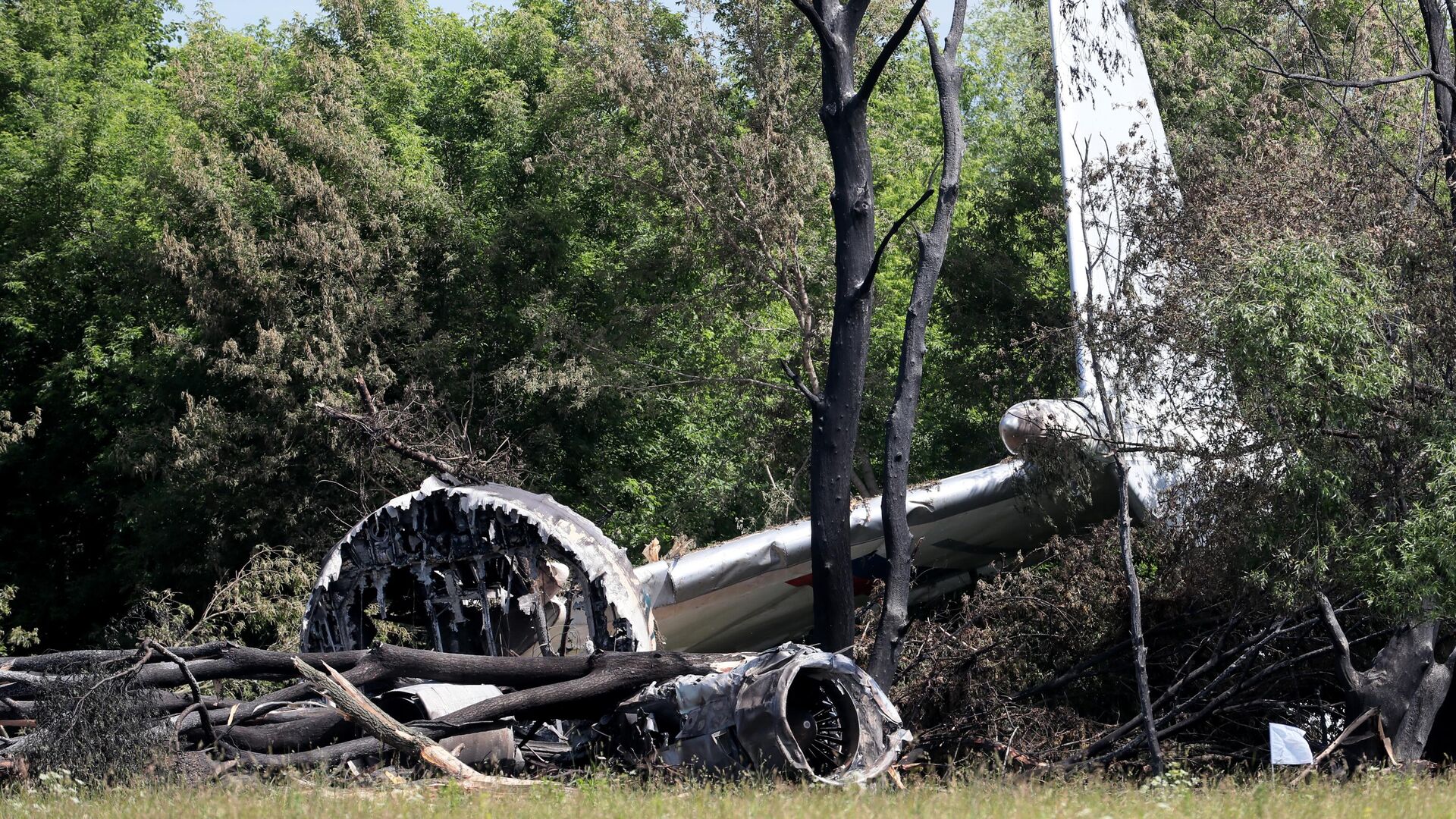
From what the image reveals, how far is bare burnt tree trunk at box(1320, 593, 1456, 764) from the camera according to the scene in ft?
39.1

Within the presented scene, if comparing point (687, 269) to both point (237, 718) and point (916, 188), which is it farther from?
point (237, 718)

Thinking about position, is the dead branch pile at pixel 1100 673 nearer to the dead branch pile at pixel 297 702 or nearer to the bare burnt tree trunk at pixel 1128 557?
the bare burnt tree trunk at pixel 1128 557

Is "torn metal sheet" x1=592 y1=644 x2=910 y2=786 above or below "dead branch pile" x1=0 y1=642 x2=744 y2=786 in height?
below

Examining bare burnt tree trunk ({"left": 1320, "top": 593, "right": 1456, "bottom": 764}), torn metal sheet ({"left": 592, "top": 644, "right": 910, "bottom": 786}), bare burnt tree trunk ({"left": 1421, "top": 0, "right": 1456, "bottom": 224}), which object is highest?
bare burnt tree trunk ({"left": 1421, "top": 0, "right": 1456, "bottom": 224})

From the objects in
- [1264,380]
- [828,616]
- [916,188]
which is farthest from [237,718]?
[916,188]

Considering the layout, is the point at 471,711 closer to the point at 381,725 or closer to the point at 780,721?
the point at 381,725

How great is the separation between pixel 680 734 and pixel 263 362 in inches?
605

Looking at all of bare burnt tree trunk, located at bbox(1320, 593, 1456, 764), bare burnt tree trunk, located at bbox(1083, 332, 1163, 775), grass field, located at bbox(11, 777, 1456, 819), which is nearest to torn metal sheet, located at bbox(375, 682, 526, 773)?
grass field, located at bbox(11, 777, 1456, 819)

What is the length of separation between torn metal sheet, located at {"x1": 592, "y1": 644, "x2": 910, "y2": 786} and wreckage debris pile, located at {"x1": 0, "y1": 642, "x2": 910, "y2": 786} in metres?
0.01

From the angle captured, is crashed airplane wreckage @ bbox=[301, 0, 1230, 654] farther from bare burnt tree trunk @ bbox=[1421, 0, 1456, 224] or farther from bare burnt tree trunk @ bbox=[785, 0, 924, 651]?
bare burnt tree trunk @ bbox=[1421, 0, 1456, 224]

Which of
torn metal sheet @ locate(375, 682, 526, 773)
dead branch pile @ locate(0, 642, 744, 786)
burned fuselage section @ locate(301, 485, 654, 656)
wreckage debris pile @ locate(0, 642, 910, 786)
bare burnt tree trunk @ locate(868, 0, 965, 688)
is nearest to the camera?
wreckage debris pile @ locate(0, 642, 910, 786)

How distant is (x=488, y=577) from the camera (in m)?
14.0

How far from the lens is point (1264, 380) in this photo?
10.5 m

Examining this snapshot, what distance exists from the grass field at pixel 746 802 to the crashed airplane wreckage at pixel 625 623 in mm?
1229
